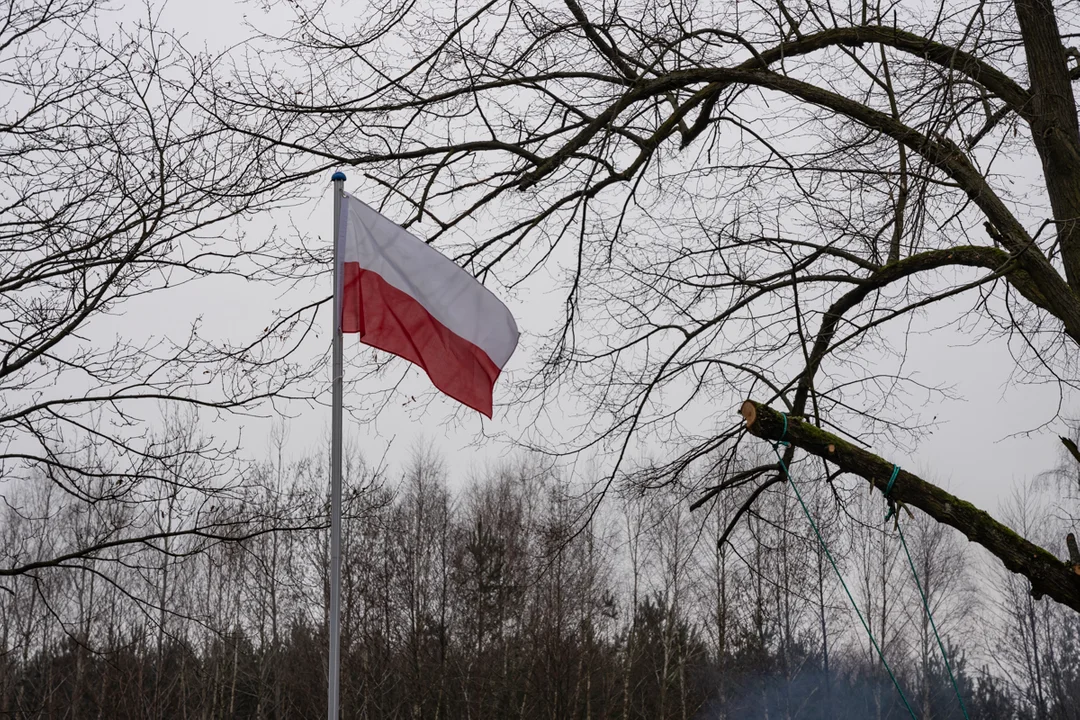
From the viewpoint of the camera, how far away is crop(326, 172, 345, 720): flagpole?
17.1ft

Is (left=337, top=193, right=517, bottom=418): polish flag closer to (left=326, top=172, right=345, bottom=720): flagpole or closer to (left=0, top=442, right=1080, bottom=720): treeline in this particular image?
(left=326, top=172, right=345, bottom=720): flagpole

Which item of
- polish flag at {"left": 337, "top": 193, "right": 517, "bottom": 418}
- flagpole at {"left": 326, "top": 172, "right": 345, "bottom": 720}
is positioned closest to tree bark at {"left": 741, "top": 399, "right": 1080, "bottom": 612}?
polish flag at {"left": 337, "top": 193, "right": 517, "bottom": 418}

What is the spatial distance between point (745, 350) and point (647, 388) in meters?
0.90

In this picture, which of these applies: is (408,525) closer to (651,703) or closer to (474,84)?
(651,703)

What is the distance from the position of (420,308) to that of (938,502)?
3.35m

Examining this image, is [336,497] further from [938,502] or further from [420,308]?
[938,502]

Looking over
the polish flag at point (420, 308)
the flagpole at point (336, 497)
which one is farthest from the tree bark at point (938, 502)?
the flagpole at point (336, 497)

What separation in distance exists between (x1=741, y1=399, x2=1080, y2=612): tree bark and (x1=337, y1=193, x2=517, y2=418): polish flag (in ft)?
5.35

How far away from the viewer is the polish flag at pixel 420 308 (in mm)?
6250

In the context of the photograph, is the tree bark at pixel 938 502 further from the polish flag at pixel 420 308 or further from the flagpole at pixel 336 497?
the flagpole at pixel 336 497

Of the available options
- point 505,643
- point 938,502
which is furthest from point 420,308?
point 505,643

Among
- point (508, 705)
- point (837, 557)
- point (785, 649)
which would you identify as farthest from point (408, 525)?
point (837, 557)

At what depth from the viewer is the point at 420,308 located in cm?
648

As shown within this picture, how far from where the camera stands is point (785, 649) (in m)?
32.7
